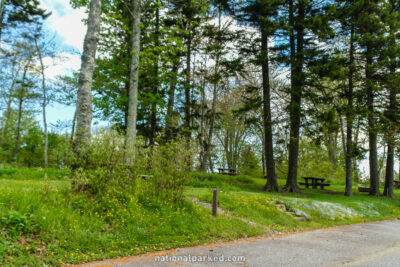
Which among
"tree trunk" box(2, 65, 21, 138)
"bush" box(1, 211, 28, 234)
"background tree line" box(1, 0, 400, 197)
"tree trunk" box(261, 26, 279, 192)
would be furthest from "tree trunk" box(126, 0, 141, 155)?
"tree trunk" box(2, 65, 21, 138)

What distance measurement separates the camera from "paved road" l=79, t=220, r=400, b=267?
16.0ft

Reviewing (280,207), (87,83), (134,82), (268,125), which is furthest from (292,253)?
(268,125)

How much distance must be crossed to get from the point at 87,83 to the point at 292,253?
6710 millimetres

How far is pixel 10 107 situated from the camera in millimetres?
24906

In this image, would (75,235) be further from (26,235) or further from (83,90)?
(83,90)

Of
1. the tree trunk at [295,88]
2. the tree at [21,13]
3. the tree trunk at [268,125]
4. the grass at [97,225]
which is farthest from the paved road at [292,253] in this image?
the tree at [21,13]

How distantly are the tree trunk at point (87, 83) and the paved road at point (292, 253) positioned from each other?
3.50 metres

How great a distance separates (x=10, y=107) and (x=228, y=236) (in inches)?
1052

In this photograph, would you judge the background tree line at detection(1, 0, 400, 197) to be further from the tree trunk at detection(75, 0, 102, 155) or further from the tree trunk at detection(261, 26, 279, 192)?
the tree trunk at detection(75, 0, 102, 155)

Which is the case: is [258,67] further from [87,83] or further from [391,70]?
[87,83]

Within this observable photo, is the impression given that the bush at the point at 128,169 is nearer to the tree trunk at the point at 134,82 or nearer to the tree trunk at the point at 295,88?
the tree trunk at the point at 134,82

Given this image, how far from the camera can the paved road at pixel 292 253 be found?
4879 millimetres

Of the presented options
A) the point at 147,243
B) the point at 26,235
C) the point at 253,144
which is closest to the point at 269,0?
the point at 147,243

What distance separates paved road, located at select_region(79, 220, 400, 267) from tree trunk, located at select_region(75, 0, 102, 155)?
138 inches
